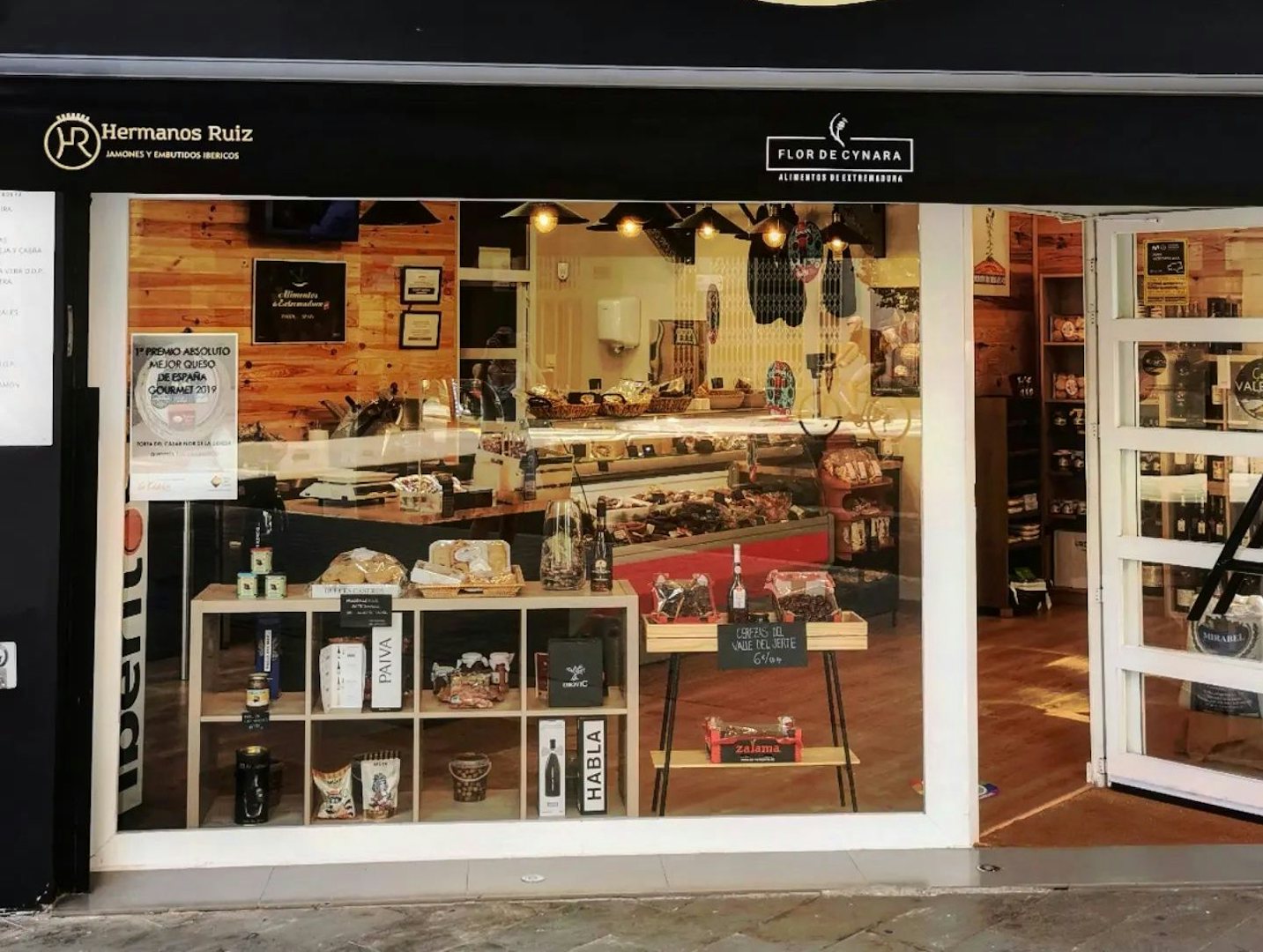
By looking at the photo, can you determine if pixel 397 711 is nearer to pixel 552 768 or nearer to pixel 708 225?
pixel 552 768

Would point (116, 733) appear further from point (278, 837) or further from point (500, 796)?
point (500, 796)

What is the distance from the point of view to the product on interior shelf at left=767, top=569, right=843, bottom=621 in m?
4.86

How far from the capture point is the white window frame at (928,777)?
452 cm

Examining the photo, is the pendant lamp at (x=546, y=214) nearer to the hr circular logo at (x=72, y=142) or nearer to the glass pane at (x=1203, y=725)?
the hr circular logo at (x=72, y=142)

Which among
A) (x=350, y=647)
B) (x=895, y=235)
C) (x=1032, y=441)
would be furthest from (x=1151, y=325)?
(x=1032, y=441)

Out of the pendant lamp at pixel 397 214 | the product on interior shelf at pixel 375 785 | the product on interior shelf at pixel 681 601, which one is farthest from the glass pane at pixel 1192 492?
the product on interior shelf at pixel 375 785

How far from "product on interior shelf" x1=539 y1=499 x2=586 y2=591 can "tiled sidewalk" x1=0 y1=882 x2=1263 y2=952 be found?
111 centimetres

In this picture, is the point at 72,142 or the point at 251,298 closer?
the point at 72,142

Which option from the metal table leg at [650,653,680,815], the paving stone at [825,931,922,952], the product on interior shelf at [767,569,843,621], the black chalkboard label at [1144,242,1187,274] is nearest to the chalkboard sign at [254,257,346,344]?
the metal table leg at [650,653,680,815]

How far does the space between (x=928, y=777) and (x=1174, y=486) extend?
174 centimetres

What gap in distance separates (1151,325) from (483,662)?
295cm

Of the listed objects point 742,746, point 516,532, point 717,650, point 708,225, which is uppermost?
point 708,225

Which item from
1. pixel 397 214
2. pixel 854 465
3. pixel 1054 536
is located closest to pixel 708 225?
pixel 854 465

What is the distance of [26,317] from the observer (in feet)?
13.4
